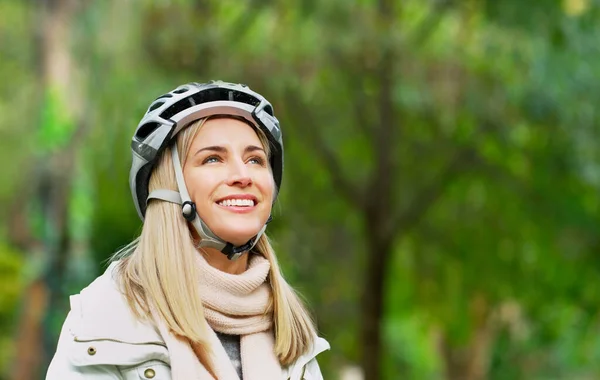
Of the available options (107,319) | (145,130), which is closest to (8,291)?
(145,130)

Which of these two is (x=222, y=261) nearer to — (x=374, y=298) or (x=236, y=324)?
(x=236, y=324)

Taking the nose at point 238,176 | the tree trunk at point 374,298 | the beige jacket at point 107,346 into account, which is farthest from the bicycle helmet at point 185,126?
the tree trunk at point 374,298

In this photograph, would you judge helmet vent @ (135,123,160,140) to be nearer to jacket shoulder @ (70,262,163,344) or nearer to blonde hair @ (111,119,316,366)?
blonde hair @ (111,119,316,366)

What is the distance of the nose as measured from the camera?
11.0ft

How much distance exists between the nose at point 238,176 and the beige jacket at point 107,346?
0.48 meters

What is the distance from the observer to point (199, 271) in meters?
3.30

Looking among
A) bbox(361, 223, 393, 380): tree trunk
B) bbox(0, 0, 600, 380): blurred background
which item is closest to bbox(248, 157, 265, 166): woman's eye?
bbox(0, 0, 600, 380): blurred background

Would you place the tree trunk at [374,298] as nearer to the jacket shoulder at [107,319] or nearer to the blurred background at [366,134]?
the blurred background at [366,134]

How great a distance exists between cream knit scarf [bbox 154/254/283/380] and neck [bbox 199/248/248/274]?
0.16 feet

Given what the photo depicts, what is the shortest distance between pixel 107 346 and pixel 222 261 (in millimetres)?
522

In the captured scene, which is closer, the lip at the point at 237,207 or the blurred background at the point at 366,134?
the lip at the point at 237,207

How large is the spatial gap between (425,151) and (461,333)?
3.97 meters

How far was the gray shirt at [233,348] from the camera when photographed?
332cm

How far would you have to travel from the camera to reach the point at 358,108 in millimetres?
15328
